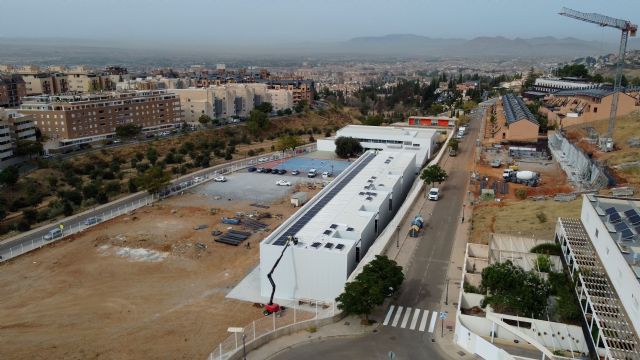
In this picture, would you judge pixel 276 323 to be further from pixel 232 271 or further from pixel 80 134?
pixel 80 134

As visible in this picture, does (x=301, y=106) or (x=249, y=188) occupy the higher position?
(x=301, y=106)

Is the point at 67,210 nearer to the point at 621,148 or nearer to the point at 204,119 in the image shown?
the point at 204,119

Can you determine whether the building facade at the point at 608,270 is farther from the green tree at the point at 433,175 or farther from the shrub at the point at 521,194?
the green tree at the point at 433,175

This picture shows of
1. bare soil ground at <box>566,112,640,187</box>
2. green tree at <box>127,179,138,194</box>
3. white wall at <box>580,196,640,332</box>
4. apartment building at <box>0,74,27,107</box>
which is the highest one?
apartment building at <box>0,74,27,107</box>

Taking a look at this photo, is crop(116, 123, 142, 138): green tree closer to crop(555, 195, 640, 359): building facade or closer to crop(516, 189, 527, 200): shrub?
crop(516, 189, 527, 200): shrub

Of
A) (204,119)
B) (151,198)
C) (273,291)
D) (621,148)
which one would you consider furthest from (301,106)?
(273,291)

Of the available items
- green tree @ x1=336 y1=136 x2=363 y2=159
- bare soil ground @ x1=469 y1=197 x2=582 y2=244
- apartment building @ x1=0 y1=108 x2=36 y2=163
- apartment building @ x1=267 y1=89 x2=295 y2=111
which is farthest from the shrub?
apartment building @ x1=267 y1=89 x2=295 y2=111
